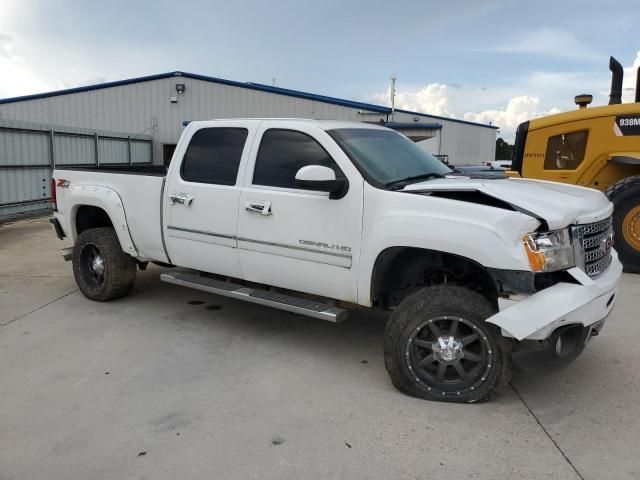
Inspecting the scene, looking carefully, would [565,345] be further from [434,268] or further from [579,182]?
[579,182]

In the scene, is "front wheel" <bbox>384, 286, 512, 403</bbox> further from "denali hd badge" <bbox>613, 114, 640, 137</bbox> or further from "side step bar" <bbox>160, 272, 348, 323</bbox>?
"denali hd badge" <bbox>613, 114, 640, 137</bbox>

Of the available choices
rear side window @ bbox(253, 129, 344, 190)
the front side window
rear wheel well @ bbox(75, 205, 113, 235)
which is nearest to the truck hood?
rear side window @ bbox(253, 129, 344, 190)

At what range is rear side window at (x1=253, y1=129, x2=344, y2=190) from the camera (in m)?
4.18

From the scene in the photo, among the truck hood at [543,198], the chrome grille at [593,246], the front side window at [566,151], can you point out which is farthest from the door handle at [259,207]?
the front side window at [566,151]

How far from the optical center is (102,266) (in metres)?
5.80

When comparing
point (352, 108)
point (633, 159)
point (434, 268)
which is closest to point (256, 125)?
point (434, 268)

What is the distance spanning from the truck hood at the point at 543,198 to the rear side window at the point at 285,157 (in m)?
0.83

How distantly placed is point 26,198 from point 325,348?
1248 centimetres

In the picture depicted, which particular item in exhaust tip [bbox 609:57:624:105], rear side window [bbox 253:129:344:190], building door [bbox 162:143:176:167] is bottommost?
rear side window [bbox 253:129:344:190]

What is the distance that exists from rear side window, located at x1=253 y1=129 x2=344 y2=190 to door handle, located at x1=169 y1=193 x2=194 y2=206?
74cm

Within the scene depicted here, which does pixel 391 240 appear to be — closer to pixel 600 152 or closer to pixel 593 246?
pixel 593 246

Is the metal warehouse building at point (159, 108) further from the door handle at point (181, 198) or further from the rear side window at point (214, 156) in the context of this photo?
the door handle at point (181, 198)

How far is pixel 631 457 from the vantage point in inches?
115

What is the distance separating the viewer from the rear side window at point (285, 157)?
13.7ft
